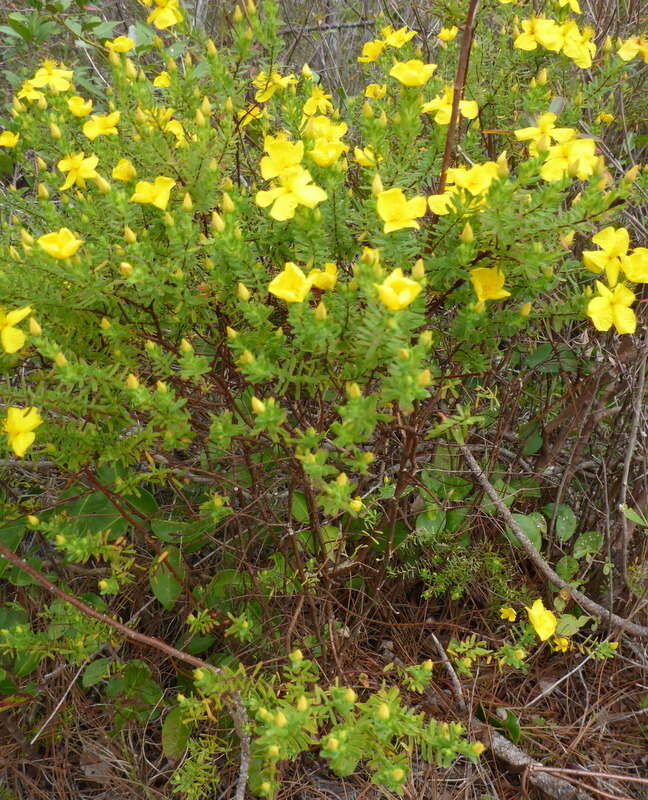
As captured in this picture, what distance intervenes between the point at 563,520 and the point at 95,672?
1.74m

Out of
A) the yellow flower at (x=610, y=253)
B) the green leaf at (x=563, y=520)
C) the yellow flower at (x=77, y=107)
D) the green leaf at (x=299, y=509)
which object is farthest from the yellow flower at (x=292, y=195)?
the green leaf at (x=563, y=520)

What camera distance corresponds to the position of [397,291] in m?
1.18

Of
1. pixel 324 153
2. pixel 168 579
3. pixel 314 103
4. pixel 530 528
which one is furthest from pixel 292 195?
pixel 530 528

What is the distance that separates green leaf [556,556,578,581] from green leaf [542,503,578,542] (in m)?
0.08

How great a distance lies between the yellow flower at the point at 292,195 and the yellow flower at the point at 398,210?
12cm

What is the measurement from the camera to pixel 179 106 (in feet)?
5.51

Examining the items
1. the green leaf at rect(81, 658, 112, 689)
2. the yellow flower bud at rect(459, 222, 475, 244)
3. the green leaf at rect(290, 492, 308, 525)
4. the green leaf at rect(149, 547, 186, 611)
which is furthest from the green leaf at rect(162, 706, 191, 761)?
the yellow flower bud at rect(459, 222, 475, 244)

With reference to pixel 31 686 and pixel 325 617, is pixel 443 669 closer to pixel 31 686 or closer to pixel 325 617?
pixel 325 617

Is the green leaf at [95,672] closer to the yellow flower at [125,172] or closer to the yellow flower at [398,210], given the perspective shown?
the yellow flower at [125,172]

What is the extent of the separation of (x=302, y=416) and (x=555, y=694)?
1.50 meters

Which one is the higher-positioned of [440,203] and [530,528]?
[440,203]

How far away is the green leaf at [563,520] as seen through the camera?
2.40 metres

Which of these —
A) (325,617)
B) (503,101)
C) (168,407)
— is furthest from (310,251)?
(325,617)

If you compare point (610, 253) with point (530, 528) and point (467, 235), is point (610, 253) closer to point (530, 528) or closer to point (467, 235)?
point (467, 235)
